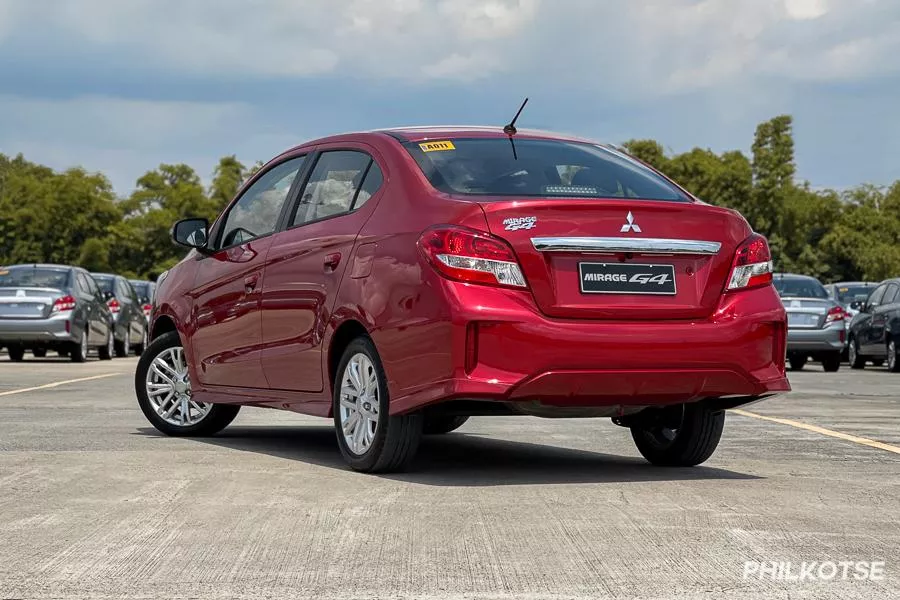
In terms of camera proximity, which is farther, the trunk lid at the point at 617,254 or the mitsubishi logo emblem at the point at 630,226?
the mitsubishi logo emblem at the point at 630,226

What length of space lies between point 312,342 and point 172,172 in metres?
132

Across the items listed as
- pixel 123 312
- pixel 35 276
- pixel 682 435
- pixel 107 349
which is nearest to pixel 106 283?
pixel 123 312

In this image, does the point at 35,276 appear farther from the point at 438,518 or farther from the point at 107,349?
the point at 438,518

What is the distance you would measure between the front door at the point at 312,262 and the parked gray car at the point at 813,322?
60.3 ft

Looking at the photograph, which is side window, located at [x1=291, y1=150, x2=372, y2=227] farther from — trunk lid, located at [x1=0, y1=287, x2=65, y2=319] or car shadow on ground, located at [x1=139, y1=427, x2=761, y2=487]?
trunk lid, located at [x1=0, y1=287, x2=65, y2=319]

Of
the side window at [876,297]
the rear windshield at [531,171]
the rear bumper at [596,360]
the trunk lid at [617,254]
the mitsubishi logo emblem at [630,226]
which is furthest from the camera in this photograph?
the side window at [876,297]

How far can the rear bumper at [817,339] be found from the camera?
26.7 metres

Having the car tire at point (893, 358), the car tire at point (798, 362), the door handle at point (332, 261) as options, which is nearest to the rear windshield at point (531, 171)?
the door handle at point (332, 261)

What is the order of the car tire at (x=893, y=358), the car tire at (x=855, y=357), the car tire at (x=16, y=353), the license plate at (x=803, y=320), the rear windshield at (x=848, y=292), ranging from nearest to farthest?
the license plate at (x=803, y=320) → the car tire at (x=893, y=358) → the car tire at (x=16, y=353) → the car tire at (x=855, y=357) → the rear windshield at (x=848, y=292)

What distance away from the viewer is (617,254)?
24.6ft

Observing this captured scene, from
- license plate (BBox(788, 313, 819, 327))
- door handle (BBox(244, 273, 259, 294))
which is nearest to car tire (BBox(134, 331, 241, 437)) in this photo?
door handle (BBox(244, 273, 259, 294))

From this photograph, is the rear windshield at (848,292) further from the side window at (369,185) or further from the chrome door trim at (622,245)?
the chrome door trim at (622,245)

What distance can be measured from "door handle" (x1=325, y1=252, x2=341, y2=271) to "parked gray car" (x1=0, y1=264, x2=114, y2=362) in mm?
18935

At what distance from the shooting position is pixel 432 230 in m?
7.45
